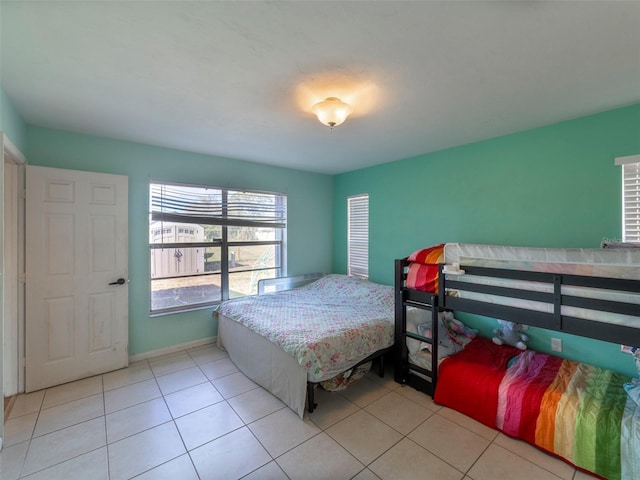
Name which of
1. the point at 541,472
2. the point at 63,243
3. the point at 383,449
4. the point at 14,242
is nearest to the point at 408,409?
the point at 383,449

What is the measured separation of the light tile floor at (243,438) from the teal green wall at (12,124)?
2.29 m

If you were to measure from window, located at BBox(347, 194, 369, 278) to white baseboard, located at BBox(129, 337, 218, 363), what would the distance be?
2.43 metres

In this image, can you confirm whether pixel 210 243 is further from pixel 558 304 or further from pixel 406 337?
pixel 558 304

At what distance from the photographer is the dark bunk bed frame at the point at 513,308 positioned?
1.62 metres

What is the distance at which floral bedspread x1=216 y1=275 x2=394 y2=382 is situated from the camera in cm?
231

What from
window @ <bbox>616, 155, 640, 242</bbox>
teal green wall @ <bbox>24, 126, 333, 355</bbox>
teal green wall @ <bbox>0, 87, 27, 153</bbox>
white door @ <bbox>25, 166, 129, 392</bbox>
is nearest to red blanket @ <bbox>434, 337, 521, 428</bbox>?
window @ <bbox>616, 155, 640, 242</bbox>

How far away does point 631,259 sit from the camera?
1559 millimetres

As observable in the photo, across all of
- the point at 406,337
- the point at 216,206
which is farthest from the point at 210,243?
the point at 406,337

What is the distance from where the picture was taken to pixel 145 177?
10.6 feet

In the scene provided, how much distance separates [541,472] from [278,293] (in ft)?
10.4

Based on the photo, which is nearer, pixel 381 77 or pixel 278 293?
pixel 381 77

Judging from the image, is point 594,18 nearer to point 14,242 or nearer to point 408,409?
point 408,409

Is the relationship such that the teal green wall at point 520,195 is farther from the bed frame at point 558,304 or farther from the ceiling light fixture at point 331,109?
the ceiling light fixture at point 331,109

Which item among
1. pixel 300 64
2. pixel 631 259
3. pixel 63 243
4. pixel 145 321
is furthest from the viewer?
pixel 145 321
